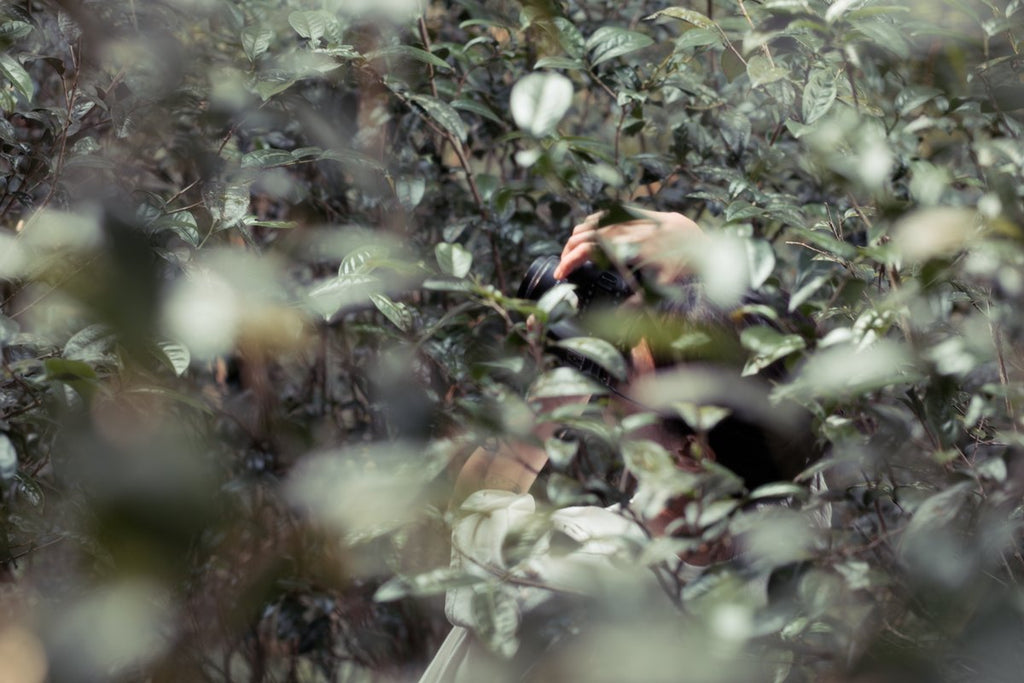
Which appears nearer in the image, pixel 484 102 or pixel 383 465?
pixel 383 465

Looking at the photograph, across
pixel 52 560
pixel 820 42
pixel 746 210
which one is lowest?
pixel 52 560

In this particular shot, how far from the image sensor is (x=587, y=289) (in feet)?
2.66

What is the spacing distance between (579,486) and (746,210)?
0.36 meters

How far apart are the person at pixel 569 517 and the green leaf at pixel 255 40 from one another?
51 cm

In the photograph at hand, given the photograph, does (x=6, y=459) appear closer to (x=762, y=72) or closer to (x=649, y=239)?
(x=649, y=239)

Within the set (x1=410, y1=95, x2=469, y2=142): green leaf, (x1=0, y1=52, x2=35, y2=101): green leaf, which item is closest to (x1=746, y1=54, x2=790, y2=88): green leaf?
(x1=410, y1=95, x2=469, y2=142): green leaf

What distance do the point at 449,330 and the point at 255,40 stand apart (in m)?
0.47

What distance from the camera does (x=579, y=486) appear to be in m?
0.63

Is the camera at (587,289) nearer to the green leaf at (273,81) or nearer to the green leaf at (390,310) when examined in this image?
the green leaf at (390,310)

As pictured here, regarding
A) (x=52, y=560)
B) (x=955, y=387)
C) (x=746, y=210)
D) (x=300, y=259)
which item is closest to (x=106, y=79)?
(x=300, y=259)

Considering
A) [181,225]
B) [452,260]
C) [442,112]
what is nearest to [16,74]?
[181,225]

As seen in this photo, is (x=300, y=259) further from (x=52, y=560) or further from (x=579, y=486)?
(x=579, y=486)

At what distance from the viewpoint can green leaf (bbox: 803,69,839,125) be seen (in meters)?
0.83

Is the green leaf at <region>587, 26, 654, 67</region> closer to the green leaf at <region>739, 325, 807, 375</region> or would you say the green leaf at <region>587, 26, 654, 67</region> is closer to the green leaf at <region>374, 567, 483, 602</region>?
the green leaf at <region>739, 325, 807, 375</region>
